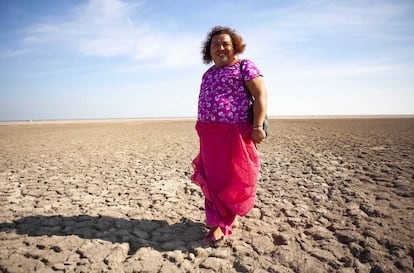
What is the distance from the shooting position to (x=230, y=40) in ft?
7.15

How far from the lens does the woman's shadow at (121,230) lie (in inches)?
88.0

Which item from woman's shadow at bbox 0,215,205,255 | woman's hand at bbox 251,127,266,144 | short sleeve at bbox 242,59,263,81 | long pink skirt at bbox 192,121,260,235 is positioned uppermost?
short sleeve at bbox 242,59,263,81

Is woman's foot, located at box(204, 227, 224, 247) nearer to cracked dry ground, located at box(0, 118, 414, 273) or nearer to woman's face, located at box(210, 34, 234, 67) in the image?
cracked dry ground, located at box(0, 118, 414, 273)

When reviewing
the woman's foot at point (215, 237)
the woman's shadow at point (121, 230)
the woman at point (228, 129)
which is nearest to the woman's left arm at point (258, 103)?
the woman at point (228, 129)

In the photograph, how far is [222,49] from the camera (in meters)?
2.14

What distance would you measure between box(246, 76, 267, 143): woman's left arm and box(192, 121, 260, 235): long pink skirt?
0.25 feet

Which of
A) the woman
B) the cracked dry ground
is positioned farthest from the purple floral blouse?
the cracked dry ground

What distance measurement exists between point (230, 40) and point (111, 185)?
9.46 feet

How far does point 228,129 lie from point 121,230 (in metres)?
1.36

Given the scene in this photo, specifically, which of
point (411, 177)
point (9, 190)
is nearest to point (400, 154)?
point (411, 177)

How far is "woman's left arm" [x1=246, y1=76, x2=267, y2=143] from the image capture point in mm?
2061

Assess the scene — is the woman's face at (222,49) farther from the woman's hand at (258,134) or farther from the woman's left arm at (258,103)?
the woman's hand at (258,134)

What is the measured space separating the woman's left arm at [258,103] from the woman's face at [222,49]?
11.1 inches

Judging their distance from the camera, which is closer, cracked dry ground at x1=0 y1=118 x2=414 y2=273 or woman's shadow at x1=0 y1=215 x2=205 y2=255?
cracked dry ground at x1=0 y1=118 x2=414 y2=273
